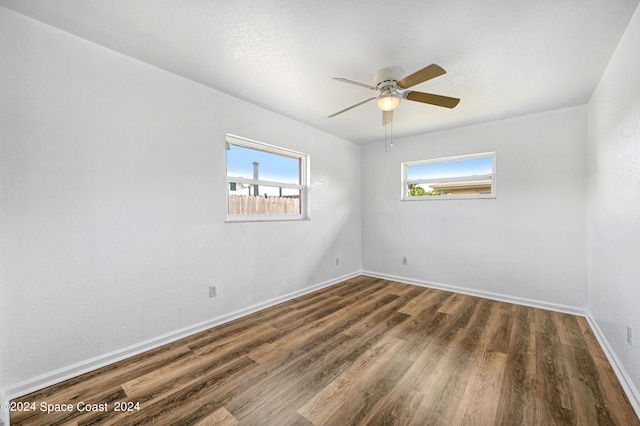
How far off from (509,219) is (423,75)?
2686 mm

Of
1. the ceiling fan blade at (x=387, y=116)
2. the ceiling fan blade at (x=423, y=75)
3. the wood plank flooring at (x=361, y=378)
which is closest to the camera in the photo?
the wood plank flooring at (x=361, y=378)

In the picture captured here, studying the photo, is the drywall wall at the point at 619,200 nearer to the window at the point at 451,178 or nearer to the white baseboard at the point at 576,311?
the white baseboard at the point at 576,311

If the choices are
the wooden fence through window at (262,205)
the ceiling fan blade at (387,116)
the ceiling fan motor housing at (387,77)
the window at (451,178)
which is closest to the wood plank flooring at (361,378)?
the wooden fence through window at (262,205)

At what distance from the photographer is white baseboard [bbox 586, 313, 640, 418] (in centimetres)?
161

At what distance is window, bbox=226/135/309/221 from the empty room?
0.12 feet

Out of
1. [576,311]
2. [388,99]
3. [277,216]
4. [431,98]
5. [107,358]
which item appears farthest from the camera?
[277,216]

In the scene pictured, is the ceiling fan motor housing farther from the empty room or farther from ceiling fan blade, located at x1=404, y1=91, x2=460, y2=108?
ceiling fan blade, located at x1=404, y1=91, x2=460, y2=108

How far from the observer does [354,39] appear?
6.30ft

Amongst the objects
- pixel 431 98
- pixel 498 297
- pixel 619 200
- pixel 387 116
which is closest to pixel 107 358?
pixel 387 116

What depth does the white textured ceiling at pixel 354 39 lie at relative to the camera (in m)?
1.64

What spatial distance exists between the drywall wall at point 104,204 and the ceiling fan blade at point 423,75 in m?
1.83

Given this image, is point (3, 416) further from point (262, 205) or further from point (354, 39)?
point (354, 39)

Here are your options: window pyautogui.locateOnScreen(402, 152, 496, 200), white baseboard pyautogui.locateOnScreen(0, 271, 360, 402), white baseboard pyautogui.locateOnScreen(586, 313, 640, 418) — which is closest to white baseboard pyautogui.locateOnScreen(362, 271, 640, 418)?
white baseboard pyautogui.locateOnScreen(586, 313, 640, 418)

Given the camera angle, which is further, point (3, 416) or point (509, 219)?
point (509, 219)
